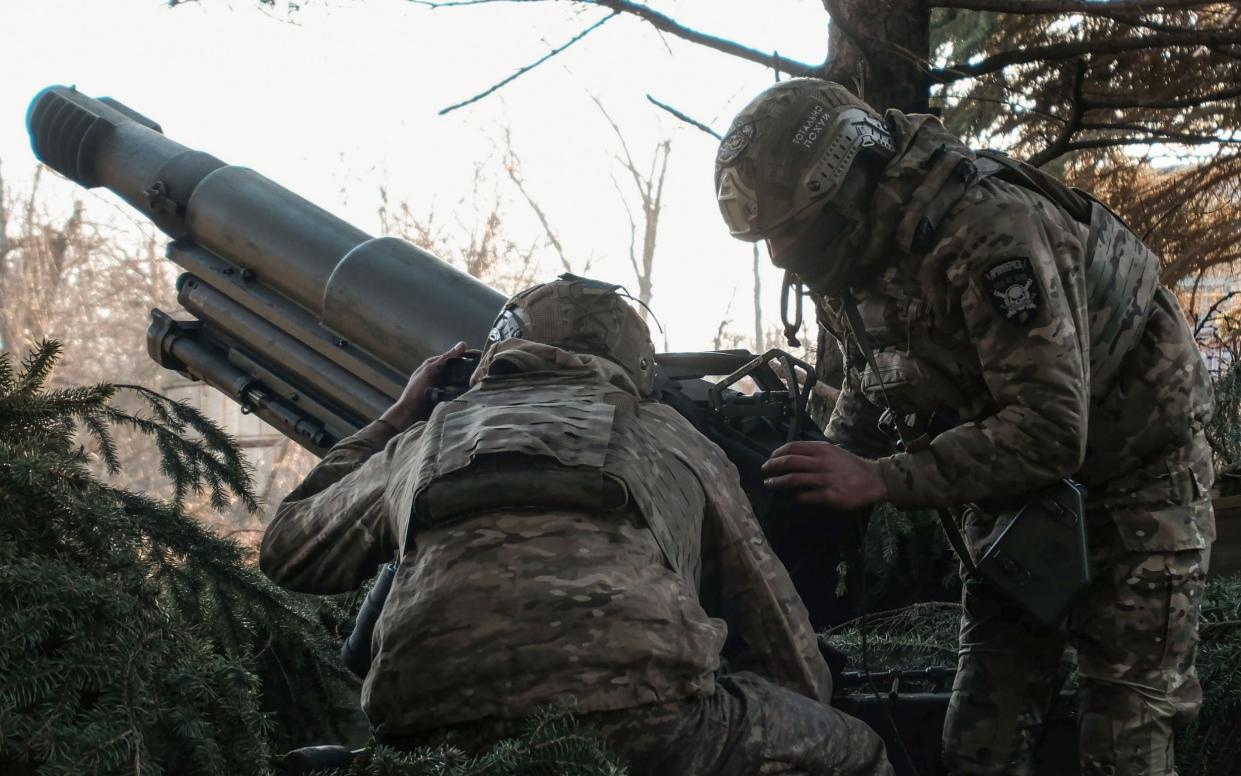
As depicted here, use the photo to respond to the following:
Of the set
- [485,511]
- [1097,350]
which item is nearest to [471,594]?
[485,511]

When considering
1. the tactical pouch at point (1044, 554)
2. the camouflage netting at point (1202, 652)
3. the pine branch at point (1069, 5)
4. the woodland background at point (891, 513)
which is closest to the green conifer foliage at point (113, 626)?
the woodland background at point (891, 513)

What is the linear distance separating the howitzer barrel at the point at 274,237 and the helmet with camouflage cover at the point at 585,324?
54.6 inches

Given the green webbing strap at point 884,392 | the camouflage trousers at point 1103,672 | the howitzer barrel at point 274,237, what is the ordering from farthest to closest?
the howitzer barrel at point 274,237 < the green webbing strap at point 884,392 < the camouflage trousers at point 1103,672

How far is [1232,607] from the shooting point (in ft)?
11.6

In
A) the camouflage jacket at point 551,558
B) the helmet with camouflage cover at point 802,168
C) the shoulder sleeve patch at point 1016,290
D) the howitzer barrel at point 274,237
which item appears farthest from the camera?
the howitzer barrel at point 274,237

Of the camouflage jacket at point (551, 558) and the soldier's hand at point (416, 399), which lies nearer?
the camouflage jacket at point (551, 558)

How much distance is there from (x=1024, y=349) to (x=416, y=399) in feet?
4.67

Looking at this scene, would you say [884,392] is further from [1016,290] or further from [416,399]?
[416,399]

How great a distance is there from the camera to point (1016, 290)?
8.57 ft

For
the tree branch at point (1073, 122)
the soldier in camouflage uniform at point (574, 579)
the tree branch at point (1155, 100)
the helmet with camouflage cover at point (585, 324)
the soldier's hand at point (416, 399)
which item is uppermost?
the tree branch at point (1155, 100)

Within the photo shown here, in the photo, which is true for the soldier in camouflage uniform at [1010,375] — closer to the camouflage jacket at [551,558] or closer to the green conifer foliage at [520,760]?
the camouflage jacket at [551,558]

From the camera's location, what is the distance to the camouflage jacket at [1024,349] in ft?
8.64

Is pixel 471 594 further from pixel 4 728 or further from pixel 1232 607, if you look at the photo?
pixel 1232 607

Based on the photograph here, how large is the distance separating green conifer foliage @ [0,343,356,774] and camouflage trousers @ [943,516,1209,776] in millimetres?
1602
